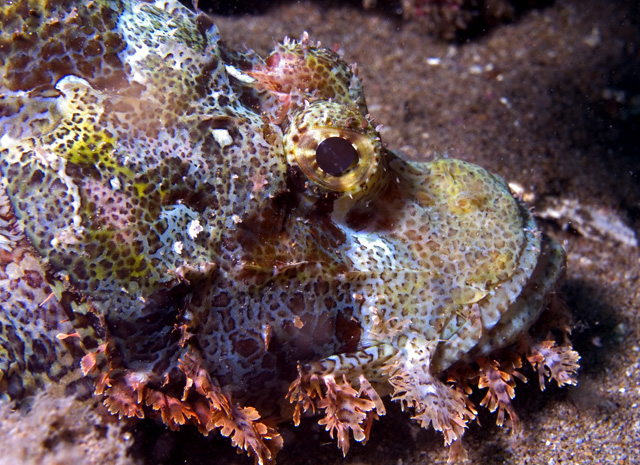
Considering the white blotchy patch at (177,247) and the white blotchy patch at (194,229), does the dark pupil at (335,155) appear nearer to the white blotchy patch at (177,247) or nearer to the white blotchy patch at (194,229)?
the white blotchy patch at (194,229)

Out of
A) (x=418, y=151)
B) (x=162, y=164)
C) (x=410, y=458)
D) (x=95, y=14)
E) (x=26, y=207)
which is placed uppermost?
(x=95, y=14)

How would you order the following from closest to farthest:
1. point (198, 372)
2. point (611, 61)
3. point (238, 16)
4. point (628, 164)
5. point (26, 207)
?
point (26, 207) → point (198, 372) → point (628, 164) → point (611, 61) → point (238, 16)

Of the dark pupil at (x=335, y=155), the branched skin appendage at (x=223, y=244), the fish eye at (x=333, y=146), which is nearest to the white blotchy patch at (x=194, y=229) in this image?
the branched skin appendage at (x=223, y=244)

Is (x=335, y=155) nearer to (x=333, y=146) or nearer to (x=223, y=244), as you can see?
(x=333, y=146)

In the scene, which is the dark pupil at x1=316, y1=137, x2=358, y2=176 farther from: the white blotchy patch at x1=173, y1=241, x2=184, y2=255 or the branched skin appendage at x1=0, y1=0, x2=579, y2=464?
the white blotchy patch at x1=173, y1=241, x2=184, y2=255

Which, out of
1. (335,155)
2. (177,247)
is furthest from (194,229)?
(335,155)

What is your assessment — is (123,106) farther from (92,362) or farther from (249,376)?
(249,376)

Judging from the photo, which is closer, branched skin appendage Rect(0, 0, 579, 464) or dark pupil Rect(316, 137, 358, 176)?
branched skin appendage Rect(0, 0, 579, 464)

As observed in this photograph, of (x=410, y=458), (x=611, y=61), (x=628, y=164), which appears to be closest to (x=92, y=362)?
(x=410, y=458)

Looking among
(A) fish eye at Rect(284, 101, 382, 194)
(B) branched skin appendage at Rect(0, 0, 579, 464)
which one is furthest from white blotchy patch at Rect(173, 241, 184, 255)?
(A) fish eye at Rect(284, 101, 382, 194)
